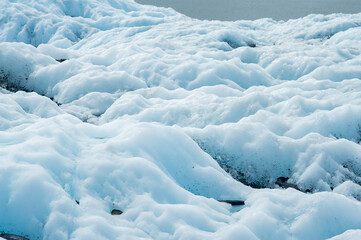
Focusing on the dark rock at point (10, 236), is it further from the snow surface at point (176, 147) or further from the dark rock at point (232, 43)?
the dark rock at point (232, 43)

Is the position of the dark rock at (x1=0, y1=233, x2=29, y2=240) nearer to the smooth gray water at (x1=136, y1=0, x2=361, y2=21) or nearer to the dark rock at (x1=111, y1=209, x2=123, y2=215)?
the dark rock at (x1=111, y1=209, x2=123, y2=215)

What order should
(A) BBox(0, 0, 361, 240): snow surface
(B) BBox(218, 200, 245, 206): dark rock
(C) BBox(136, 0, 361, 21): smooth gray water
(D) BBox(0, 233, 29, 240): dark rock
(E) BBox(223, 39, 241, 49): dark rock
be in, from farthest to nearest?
1. (C) BBox(136, 0, 361, 21): smooth gray water
2. (E) BBox(223, 39, 241, 49): dark rock
3. (B) BBox(218, 200, 245, 206): dark rock
4. (A) BBox(0, 0, 361, 240): snow surface
5. (D) BBox(0, 233, 29, 240): dark rock

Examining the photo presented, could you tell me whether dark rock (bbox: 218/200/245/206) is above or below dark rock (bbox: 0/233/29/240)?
above

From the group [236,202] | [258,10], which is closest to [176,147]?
[236,202]

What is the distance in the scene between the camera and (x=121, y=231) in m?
3.53

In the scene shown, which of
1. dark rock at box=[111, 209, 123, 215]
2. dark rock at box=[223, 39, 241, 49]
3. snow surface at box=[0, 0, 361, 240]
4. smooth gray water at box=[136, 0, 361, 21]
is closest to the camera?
snow surface at box=[0, 0, 361, 240]

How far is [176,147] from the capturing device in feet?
16.7

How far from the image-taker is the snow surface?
3.73 meters

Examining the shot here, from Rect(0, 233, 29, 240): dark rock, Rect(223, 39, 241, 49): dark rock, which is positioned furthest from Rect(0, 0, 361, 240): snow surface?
Rect(223, 39, 241, 49): dark rock

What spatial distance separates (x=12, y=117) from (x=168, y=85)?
188 inches

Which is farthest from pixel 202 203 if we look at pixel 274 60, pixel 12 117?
pixel 274 60

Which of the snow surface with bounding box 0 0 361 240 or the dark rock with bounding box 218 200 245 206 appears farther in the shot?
the dark rock with bounding box 218 200 245 206

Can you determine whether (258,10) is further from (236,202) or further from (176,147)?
(236,202)

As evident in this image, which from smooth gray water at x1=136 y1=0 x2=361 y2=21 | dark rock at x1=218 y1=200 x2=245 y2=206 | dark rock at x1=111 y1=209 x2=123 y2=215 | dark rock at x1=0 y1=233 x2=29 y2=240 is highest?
smooth gray water at x1=136 y1=0 x2=361 y2=21
